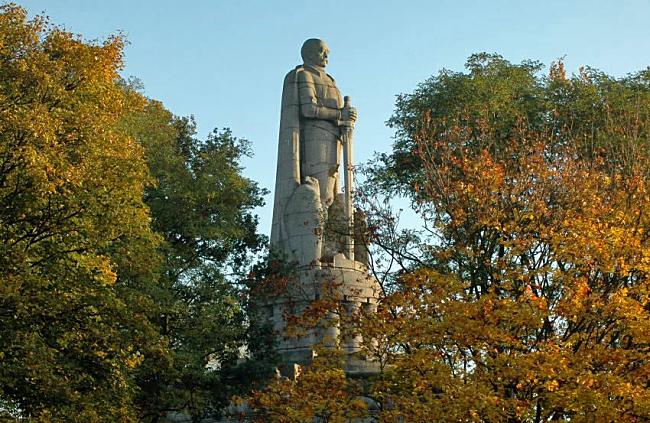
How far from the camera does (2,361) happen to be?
1866 centimetres

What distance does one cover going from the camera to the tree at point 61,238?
738 inches

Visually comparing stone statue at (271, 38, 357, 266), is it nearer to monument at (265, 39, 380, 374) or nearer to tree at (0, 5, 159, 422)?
monument at (265, 39, 380, 374)

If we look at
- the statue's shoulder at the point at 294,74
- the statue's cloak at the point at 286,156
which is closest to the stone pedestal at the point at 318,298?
the statue's cloak at the point at 286,156

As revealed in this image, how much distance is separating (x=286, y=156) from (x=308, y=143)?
3.16ft

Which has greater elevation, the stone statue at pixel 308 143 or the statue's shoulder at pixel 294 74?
the statue's shoulder at pixel 294 74

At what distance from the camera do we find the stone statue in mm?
31484

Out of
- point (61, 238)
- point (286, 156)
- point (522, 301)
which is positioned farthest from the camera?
point (286, 156)

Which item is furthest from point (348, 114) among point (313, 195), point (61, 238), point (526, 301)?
point (526, 301)

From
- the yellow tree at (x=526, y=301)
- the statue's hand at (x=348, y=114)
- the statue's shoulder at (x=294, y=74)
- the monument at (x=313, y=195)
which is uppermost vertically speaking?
the statue's shoulder at (x=294, y=74)

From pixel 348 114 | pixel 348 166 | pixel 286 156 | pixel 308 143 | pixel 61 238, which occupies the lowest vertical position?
pixel 61 238

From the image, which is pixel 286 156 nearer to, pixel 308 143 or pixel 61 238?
pixel 308 143

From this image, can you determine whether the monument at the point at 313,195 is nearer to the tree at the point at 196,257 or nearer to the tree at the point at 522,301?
the tree at the point at 196,257

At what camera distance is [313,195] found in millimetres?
31422

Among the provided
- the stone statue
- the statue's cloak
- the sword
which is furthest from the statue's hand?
the statue's cloak
